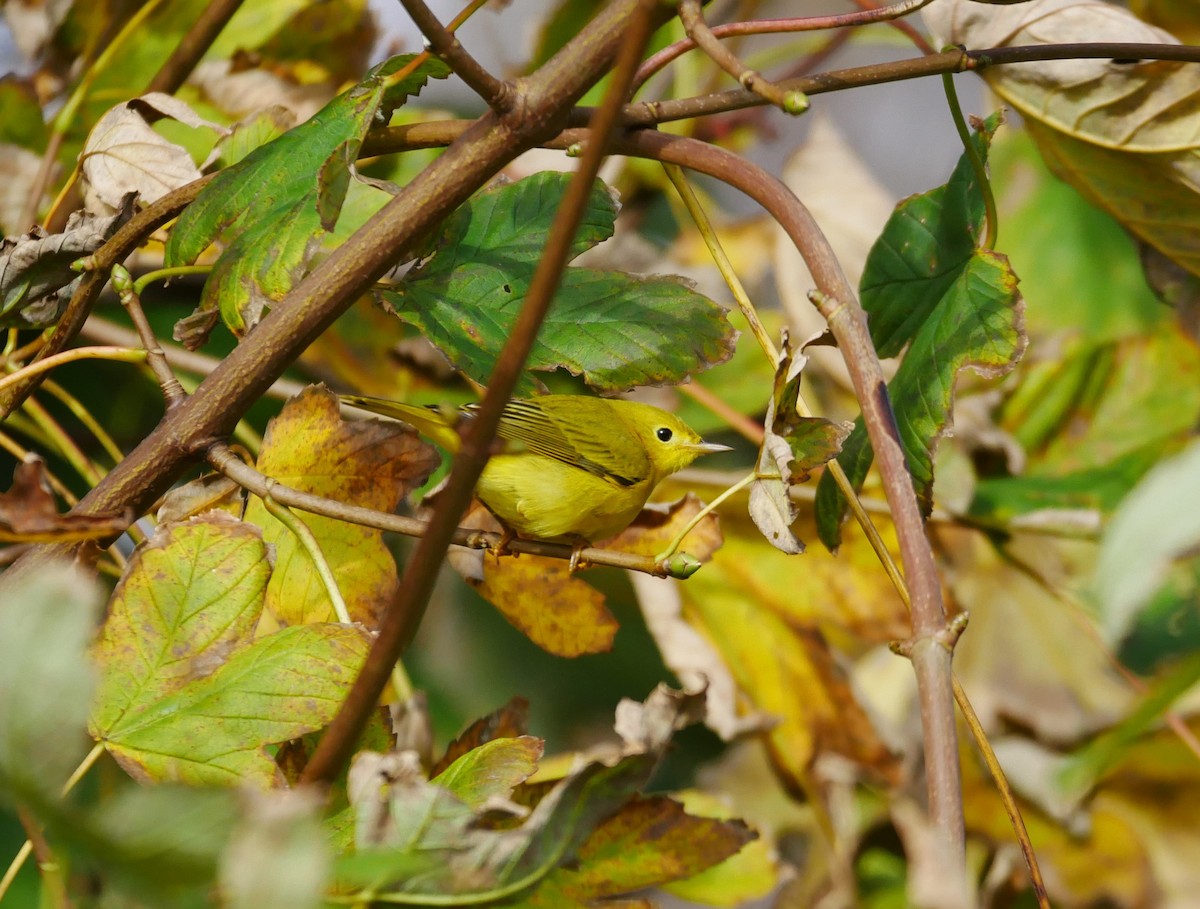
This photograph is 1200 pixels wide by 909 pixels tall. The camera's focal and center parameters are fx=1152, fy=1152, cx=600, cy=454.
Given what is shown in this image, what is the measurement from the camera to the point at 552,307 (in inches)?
30.7

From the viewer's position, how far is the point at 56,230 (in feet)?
3.11

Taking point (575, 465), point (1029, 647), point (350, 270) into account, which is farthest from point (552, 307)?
point (1029, 647)

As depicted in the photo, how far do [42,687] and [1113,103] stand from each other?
34.3 inches

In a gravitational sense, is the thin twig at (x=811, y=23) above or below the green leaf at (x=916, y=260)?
above

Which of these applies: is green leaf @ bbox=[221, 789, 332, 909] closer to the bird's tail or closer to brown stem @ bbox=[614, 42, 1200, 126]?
brown stem @ bbox=[614, 42, 1200, 126]

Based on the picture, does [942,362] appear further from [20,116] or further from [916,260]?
[20,116]

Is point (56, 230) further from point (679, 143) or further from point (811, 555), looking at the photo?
point (811, 555)

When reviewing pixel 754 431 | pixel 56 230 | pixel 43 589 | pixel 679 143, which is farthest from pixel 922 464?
pixel 56 230

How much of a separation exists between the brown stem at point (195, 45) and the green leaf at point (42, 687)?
0.70 m

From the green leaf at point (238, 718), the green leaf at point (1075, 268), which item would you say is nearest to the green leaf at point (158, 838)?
the green leaf at point (238, 718)

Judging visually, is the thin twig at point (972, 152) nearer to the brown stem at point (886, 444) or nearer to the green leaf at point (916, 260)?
the green leaf at point (916, 260)

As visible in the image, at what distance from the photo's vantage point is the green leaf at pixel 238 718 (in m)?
0.57

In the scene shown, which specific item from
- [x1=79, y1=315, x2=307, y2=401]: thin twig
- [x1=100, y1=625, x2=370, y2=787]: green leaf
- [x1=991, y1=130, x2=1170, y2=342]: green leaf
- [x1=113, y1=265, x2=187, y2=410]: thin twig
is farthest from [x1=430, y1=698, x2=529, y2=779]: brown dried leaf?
[x1=991, y1=130, x2=1170, y2=342]: green leaf

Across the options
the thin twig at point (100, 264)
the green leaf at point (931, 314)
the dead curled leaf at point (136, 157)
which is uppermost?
the dead curled leaf at point (136, 157)
